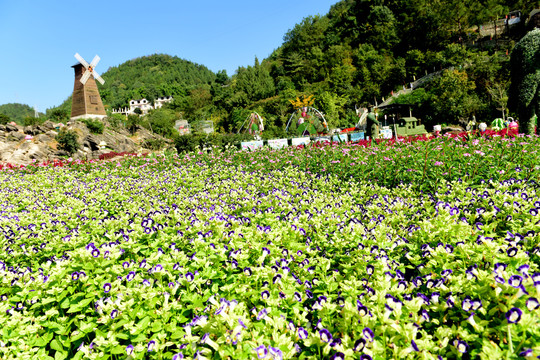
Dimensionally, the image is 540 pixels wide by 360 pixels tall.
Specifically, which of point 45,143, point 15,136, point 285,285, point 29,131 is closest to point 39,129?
point 29,131

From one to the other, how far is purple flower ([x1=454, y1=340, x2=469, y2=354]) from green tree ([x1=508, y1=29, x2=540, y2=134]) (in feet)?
32.4

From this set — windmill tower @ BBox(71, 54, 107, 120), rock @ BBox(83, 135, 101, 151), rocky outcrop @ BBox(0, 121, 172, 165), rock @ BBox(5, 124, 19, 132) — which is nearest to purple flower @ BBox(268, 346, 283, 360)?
rocky outcrop @ BBox(0, 121, 172, 165)

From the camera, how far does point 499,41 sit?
43844 millimetres

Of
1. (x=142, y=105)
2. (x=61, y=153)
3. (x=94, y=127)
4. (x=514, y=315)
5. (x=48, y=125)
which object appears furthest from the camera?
(x=142, y=105)

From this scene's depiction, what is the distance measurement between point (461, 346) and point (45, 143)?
37398 mm

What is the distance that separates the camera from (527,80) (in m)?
8.45

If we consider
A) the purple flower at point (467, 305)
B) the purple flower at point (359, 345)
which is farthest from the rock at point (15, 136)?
the purple flower at point (467, 305)

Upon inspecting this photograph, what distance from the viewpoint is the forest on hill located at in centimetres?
3459

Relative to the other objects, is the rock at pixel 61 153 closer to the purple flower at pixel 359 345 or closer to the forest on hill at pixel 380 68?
the forest on hill at pixel 380 68

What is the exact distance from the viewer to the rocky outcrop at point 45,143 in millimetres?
26156

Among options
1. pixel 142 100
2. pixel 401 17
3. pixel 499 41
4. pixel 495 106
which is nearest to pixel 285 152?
pixel 495 106

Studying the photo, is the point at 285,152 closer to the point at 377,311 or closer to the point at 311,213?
the point at 311,213

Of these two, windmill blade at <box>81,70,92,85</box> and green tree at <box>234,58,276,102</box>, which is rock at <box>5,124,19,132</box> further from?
green tree at <box>234,58,276,102</box>

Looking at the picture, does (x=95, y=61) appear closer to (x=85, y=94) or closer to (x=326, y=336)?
(x=85, y=94)
